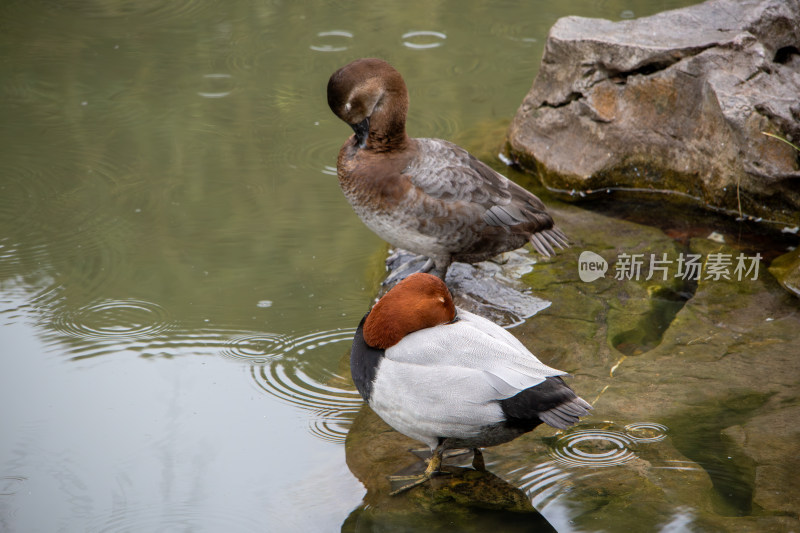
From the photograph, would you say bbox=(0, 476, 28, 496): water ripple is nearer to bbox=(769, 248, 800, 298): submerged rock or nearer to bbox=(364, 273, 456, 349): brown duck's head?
bbox=(364, 273, 456, 349): brown duck's head

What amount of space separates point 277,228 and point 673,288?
2319 mm

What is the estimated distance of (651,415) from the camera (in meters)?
3.18

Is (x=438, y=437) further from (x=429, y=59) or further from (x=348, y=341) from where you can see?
(x=429, y=59)

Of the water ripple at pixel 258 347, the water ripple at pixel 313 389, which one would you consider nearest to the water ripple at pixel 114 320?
the water ripple at pixel 258 347

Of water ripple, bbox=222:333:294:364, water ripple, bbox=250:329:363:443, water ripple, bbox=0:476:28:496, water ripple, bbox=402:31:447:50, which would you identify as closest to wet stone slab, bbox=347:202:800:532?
water ripple, bbox=250:329:363:443

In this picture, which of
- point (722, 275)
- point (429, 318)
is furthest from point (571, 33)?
point (429, 318)

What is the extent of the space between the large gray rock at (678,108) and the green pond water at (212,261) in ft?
1.53

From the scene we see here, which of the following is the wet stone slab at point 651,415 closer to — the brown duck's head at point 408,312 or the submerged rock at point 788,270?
the submerged rock at point 788,270

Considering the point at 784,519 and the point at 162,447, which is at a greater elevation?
the point at 784,519

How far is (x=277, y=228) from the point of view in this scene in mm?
4945

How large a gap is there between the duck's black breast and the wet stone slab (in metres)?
0.38

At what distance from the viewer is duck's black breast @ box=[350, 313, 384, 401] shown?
2.89 meters

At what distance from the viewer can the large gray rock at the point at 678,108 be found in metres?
4.56

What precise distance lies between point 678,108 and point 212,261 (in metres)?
2.93
